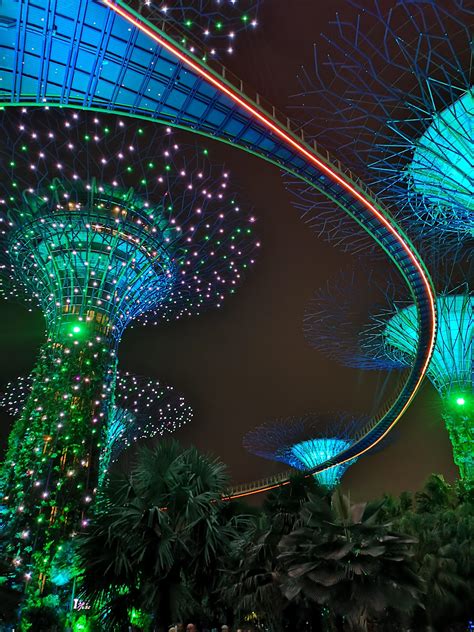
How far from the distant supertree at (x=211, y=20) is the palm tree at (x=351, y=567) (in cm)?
1236

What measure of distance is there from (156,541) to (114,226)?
1543cm

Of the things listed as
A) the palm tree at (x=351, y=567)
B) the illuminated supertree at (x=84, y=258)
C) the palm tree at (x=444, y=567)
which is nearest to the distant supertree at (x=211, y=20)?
the illuminated supertree at (x=84, y=258)

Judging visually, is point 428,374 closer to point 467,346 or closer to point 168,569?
point 467,346

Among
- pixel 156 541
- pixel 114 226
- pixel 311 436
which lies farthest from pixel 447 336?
pixel 156 541

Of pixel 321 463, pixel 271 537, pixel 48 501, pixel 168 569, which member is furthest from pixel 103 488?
pixel 321 463

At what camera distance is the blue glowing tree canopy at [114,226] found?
20.5 metres

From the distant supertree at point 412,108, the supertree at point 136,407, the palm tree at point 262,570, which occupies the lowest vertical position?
the palm tree at point 262,570

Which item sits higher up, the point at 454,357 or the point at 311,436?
the point at 454,357

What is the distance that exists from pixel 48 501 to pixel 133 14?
1659 centimetres

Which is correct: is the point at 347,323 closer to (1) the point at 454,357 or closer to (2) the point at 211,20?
(1) the point at 454,357

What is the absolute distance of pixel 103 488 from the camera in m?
13.0

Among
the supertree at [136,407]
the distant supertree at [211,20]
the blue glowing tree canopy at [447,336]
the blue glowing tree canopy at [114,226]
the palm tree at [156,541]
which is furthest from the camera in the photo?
the blue glowing tree canopy at [447,336]

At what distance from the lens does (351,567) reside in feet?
29.2

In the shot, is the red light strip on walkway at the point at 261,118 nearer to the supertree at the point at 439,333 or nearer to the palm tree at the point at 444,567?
the palm tree at the point at 444,567
